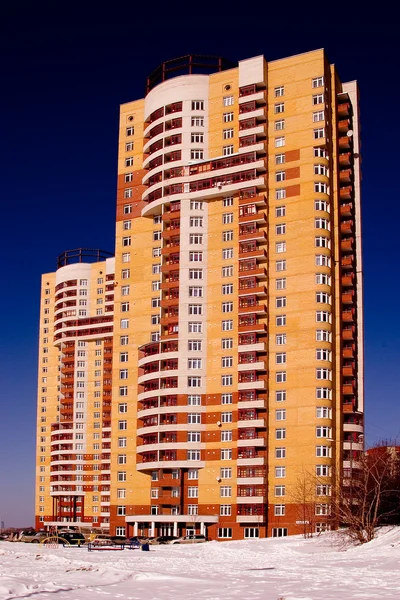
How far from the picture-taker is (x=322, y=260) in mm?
99750

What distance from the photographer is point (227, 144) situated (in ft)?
355

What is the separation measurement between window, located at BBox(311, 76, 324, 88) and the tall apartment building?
23 cm

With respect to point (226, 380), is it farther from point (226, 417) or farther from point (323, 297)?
point (323, 297)

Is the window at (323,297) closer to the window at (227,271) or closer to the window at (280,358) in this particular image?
the window at (280,358)

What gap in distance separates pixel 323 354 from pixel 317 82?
33347 millimetres

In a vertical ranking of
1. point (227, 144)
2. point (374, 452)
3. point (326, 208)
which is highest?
point (227, 144)

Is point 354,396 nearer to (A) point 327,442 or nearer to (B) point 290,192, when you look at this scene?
(A) point 327,442

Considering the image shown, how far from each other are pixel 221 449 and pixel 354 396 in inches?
674

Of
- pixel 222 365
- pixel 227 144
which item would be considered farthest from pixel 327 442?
pixel 227 144

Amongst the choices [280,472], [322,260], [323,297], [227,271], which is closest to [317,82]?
[322,260]

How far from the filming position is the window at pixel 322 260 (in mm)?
99500

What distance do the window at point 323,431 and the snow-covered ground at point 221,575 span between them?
27.0 metres

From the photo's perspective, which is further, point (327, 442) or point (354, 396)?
point (354, 396)

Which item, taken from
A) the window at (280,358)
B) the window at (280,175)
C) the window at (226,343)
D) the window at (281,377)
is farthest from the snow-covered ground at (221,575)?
the window at (280,175)
